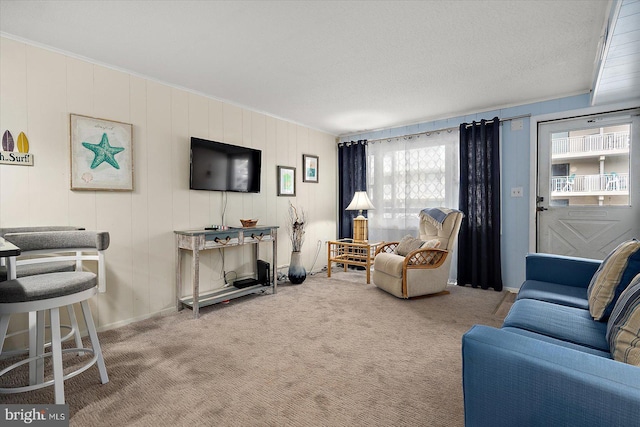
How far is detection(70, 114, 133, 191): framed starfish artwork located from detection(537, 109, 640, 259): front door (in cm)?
447

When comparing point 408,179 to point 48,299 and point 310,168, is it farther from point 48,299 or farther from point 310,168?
point 48,299

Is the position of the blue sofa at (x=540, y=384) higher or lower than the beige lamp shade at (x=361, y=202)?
lower

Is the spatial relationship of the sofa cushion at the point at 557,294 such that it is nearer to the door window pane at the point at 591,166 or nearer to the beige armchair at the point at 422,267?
the beige armchair at the point at 422,267

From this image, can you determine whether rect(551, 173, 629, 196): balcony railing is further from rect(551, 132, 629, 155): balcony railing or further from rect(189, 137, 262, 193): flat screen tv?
rect(189, 137, 262, 193): flat screen tv

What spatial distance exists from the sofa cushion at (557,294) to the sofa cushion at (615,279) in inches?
9.4

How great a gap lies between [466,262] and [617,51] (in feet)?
8.76

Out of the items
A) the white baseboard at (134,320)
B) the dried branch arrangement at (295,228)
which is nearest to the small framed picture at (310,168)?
the dried branch arrangement at (295,228)

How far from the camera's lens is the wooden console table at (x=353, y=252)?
14.2 feet

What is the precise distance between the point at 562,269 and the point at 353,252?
277 centimetres

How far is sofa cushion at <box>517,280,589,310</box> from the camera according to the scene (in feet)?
6.36

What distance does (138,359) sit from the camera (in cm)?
219

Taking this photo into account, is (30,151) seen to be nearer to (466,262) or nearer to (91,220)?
(91,220)

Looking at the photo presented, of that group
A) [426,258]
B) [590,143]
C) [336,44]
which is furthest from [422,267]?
[336,44]

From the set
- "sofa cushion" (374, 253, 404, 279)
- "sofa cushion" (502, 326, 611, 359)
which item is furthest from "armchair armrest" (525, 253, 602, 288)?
"sofa cushion" (374, 253, 404, 279)
